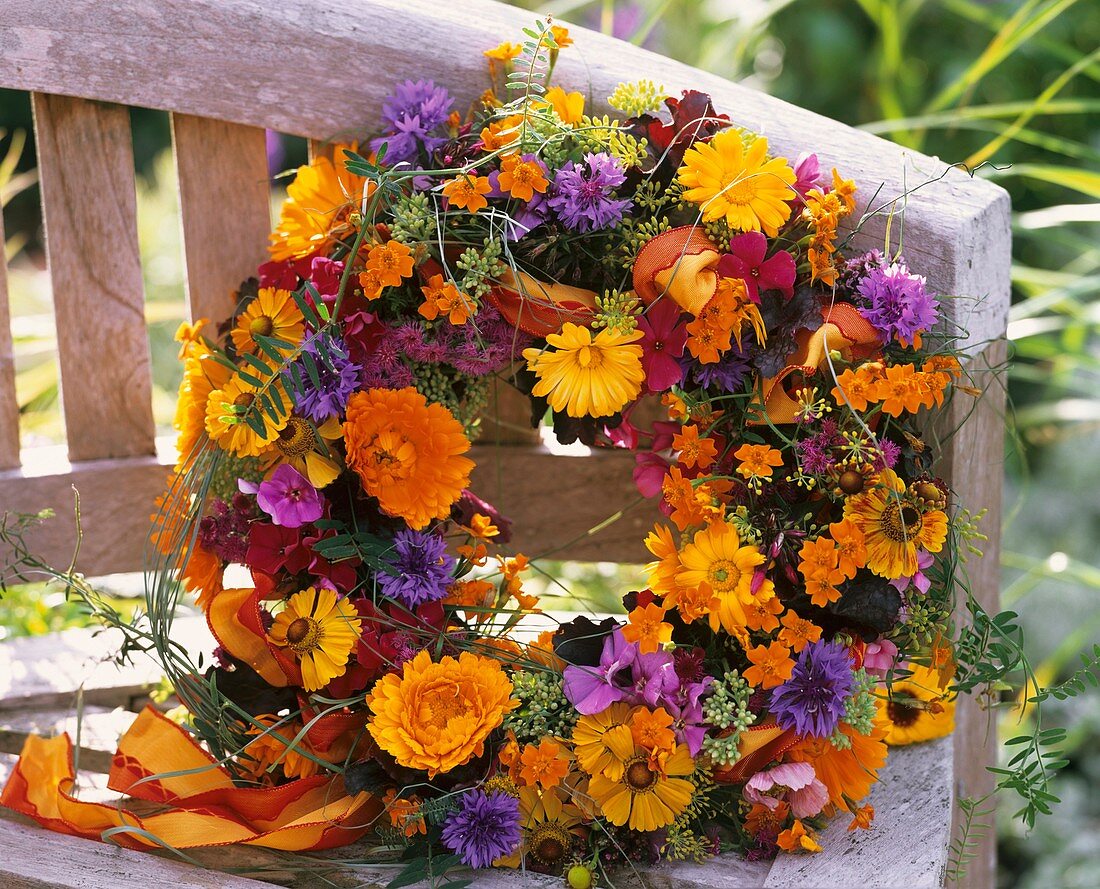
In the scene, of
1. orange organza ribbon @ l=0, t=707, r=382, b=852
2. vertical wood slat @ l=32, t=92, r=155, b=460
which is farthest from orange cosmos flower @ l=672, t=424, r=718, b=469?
vertical wood slat @ l=32, t=92, r=155, b=460

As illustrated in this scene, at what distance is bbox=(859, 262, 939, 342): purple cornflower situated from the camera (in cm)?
101

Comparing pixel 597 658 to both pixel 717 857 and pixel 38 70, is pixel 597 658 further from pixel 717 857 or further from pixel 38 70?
pixel 38 70

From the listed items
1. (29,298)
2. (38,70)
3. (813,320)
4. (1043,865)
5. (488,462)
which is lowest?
(1043,865)

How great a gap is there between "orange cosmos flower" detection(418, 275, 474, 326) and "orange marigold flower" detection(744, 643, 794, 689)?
1.40 ft

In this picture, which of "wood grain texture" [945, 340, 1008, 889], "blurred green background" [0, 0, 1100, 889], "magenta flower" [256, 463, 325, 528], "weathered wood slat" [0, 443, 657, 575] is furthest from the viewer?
"blurred green background" [0, 0, 1100, 889]

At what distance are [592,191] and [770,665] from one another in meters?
0.48

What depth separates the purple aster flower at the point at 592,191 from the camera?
1050mm

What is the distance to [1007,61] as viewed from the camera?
2969 mm

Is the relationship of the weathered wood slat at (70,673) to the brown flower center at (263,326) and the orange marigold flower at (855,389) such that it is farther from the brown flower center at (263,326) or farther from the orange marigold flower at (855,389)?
the orange marigold flower at (855,389)

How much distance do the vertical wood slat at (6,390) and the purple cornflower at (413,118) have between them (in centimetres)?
50

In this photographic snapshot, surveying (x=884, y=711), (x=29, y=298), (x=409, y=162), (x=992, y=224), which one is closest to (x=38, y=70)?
(x=409, y=162)

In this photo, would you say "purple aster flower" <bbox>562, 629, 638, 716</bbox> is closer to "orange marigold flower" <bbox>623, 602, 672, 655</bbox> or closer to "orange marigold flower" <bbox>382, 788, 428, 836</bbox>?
"orange marigold flower" <bbox>623, 602, 672, 655</bbox>

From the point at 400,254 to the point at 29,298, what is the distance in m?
1.84

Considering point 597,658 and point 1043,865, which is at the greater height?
point 597,658
